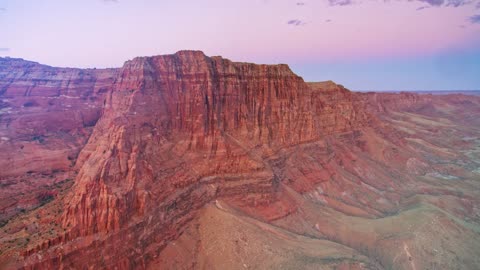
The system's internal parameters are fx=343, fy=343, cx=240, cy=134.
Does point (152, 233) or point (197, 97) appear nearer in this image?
point (152, 233)

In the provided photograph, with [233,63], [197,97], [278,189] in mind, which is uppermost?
[233,63]

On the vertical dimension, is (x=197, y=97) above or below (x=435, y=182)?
above

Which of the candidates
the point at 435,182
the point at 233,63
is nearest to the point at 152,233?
the point at 233,63

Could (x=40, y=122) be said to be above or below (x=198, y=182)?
above

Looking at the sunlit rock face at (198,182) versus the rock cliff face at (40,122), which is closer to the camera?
the sunlit rock face at (198,182)

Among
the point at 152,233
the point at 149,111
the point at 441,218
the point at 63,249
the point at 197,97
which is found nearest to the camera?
the point at 63,249

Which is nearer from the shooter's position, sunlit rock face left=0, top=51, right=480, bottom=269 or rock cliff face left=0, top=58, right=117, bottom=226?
sunlit rock face left=0, top=51, right=480, bottom=269

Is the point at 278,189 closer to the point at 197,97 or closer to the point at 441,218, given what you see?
the point at 197,97

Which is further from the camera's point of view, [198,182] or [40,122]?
[40,122]
